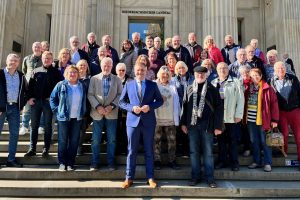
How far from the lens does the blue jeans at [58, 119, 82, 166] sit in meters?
5.75

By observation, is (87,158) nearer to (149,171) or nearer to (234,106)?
(149,171)

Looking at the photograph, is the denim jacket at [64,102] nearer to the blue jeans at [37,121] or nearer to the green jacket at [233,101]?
the blue jeans at [37,121]

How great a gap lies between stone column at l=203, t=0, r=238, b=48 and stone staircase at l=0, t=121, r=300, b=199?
5.47 meters

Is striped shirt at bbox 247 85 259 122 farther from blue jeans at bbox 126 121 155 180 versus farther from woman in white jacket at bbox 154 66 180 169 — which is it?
blue jeans at bbox 126 121 155 180

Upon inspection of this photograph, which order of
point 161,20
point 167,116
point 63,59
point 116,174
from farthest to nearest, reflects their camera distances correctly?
point 161,20, point 63,59, point 167,116, point 116,174

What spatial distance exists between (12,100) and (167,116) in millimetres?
3260

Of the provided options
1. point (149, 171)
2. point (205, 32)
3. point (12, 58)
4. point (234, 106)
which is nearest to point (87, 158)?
point (149, 171)

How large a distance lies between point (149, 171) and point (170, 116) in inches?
47.4

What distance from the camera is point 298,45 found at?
1352cm

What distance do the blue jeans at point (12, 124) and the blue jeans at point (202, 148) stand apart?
11.8ft

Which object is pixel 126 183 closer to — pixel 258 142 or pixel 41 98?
pixel 41 98

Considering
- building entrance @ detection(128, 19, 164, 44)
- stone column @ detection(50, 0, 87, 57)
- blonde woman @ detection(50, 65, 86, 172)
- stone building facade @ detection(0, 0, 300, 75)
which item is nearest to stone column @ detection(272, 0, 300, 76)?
stone building facade @ detection(0, 0, 300, 75)

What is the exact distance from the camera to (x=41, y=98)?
6.41m

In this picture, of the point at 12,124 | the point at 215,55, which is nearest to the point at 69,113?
the point at 12,124
